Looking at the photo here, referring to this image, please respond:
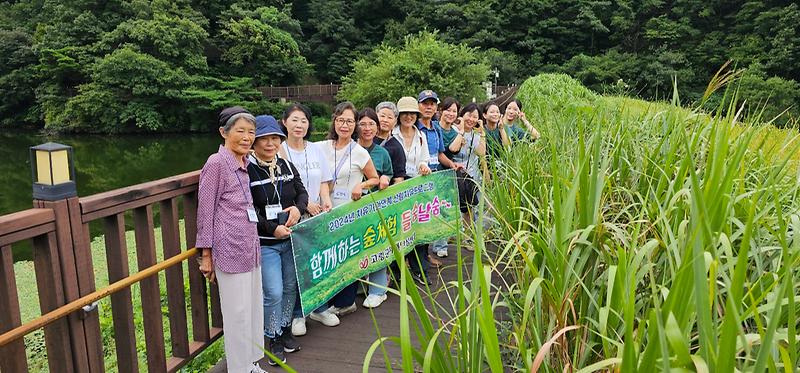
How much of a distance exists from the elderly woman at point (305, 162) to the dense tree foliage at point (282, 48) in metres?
19.6

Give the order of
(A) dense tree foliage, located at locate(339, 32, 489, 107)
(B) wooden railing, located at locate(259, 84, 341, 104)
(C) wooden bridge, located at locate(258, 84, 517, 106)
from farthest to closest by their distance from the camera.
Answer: (B) wooden railing, located at locate(259, 84, 341, 104) → (C) wooden bridge, located at locate(258, 84, 517, 106) → (A) dense tree foliage, located at locate(339, 32, 489, 107)

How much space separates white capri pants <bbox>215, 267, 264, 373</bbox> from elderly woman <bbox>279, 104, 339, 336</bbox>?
0.52m

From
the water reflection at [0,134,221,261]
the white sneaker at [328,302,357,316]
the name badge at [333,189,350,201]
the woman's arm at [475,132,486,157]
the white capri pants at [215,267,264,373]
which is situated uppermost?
the woman's arm at [475,132,486,157]

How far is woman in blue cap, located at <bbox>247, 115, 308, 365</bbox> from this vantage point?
7.72ft

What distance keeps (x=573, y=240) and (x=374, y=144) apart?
1915 millimetres

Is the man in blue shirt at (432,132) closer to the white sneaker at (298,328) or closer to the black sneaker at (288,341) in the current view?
the white sneaker at (298,328)

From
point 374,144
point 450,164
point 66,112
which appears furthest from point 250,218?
point 66,112

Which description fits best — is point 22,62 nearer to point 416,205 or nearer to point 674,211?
point 416,205

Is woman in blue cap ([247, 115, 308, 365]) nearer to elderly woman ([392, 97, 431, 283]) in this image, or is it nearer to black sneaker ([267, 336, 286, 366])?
black sneaker ([267, 336, 286, 366])

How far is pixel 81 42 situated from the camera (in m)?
25.6

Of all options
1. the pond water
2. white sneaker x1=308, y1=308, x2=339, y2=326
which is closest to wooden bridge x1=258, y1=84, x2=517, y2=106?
the pond water

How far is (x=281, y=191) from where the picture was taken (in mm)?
2473

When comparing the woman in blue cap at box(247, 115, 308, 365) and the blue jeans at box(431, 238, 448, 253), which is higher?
the woman in blue cap at box(247, 115, 308, 365)

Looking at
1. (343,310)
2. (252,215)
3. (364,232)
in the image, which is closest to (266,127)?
(252,215)
